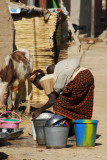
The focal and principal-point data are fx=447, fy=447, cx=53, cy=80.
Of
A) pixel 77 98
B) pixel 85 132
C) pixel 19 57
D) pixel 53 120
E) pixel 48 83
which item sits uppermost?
pixel 19 57

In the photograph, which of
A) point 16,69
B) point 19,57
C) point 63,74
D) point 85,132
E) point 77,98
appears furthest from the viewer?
point 19,57

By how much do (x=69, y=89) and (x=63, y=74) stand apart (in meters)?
0.25

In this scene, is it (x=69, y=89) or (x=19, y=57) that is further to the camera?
(x=19, y=57)

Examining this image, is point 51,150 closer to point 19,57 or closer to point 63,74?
point 63,74

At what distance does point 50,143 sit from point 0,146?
73 centimetres

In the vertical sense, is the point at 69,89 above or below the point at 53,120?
above

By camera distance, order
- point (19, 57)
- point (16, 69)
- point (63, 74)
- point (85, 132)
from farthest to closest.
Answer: point (19, 57), point (16, 69), point (63, 74), point (85, 132)

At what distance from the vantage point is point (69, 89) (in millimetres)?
6723

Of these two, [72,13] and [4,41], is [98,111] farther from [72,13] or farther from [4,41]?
[72,13]

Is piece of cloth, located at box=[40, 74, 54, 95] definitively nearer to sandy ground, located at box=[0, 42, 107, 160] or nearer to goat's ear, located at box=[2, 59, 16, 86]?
sandy ground, located at box=[0, 42, 107, 160]

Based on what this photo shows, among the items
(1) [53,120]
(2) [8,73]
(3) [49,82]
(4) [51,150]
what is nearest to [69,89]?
(3) [49,82]

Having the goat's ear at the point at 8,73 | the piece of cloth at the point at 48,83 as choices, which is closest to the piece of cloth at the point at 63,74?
the piece of cloth at the point at 48,83

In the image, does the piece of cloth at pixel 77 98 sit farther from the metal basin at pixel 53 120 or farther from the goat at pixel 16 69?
the goat at pixel 16 69

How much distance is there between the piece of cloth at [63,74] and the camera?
21.9ft
